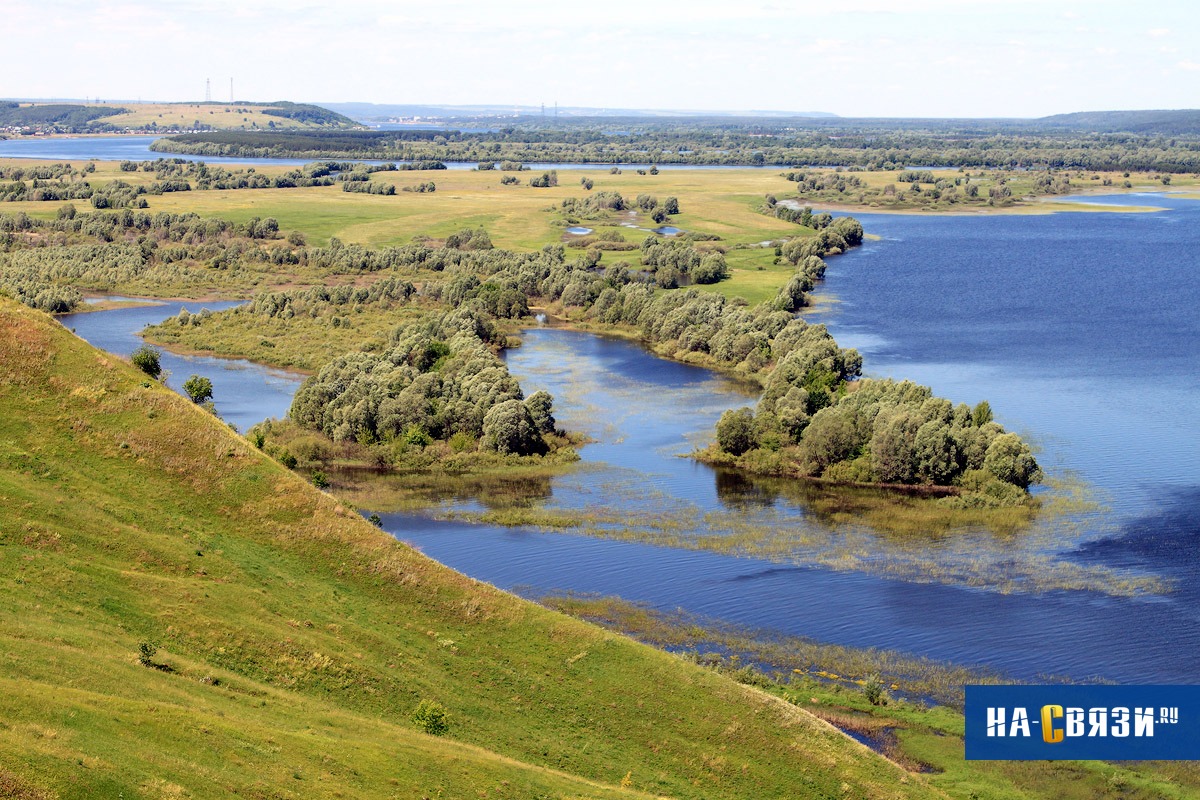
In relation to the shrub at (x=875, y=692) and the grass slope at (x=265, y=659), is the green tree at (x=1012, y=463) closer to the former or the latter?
the shrub at (x=875, y=692)

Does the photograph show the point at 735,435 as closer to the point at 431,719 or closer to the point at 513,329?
the point at 431,719

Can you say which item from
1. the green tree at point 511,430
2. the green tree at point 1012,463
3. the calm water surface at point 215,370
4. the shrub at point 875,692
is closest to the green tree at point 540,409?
the green tree at point 511,430

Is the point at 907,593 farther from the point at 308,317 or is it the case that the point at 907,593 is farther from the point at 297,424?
the point at 308,317

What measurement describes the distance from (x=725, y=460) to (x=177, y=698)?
2389 inches

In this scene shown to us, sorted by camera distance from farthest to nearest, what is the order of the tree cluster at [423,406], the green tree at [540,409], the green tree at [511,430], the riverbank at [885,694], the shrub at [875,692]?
the green tree at [540,409]
the tree cluster at [423,406]
the green tree at [511,430]
the shrub at [875,692]
the riverbank at [885,694]

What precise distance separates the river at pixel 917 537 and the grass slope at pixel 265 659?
18.1m

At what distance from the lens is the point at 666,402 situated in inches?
4449

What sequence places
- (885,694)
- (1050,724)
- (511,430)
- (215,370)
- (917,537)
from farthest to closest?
(215,370)
(511,430)
(917,537)
(885,694)
(1050,724)

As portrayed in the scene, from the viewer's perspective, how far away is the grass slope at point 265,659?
35344 mm

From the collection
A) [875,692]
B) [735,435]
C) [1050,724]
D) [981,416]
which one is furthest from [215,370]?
[1050,724]

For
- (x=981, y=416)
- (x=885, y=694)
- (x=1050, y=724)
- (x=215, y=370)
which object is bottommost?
(x=885, y=694)

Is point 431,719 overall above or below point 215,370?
above

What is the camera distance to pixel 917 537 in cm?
7906

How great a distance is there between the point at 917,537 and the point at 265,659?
47136 mm
